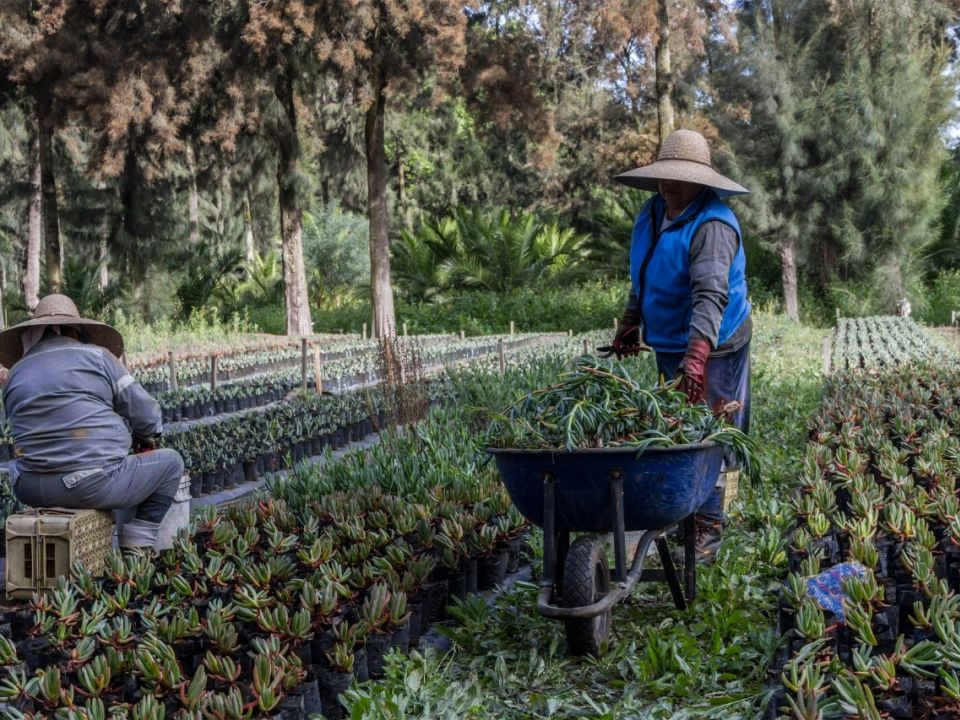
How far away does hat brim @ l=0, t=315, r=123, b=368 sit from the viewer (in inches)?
172

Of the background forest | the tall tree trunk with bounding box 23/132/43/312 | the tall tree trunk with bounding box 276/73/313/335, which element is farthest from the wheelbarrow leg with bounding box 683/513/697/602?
the tall tree trunk with bounding box 23/132/43/312

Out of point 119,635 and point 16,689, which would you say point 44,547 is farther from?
point 16,689

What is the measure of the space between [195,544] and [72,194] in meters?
24.2

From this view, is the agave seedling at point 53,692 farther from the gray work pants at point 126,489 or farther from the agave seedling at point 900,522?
the agave seedling at point 900,522

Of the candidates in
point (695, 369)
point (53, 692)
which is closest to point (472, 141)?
point (695, 369)

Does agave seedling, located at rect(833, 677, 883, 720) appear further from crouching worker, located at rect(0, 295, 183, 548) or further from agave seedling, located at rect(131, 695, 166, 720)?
crouching worker, located at rect(0, 295, 183, 548)

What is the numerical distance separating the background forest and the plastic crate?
14005 mm

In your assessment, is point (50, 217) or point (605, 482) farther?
point (50, 217)

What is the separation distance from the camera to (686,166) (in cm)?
431

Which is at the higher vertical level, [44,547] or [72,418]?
[72,418]

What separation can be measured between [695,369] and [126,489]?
8.01ft

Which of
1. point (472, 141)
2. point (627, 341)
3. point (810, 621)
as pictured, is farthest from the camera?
point (472, 141)

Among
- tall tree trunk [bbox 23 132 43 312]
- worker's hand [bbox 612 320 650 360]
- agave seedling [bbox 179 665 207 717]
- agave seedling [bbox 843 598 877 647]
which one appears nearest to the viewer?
agave seedling [bbox 179 665 207 717]

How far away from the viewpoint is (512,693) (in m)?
3.48
